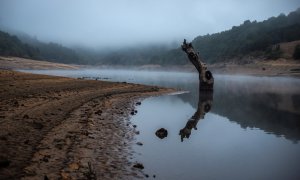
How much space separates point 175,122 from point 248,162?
8.17 meters

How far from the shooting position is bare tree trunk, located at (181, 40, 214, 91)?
120 ft

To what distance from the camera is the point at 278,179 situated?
362 inches

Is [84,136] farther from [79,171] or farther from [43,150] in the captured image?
[79,171]

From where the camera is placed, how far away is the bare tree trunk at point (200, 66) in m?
36.6

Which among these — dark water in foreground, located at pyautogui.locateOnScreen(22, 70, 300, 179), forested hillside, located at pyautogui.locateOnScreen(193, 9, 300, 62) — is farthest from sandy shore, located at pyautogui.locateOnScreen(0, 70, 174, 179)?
forested hillside, located at pyautogui.locateOnScreen(193, 9, 300, 62)

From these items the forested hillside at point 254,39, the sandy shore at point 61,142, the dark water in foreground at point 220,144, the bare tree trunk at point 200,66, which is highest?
the forested hillside at point 254,39

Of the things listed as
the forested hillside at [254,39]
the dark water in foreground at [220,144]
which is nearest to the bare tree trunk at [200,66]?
the dark water in foreground at [220,144]

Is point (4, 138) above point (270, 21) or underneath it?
underneath

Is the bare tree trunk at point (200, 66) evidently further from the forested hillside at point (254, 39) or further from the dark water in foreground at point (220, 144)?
the forested hillside at point (254, 39)

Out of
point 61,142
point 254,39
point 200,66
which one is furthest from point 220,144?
point 254,39

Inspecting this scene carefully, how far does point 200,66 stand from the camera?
37.2 metres

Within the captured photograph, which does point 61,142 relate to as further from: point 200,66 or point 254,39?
point 254,39

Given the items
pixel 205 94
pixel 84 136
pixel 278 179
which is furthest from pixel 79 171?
pixel 205 94

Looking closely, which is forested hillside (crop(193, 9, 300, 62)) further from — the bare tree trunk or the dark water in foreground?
the dark water in foreground
